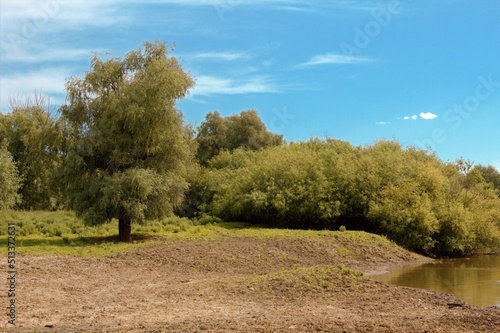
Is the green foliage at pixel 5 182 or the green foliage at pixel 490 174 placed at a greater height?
the green foliage at pixel 490 174

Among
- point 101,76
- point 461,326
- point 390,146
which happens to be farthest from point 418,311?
point 390,146

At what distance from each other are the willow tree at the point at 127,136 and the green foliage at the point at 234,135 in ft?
111

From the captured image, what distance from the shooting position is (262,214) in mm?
39250

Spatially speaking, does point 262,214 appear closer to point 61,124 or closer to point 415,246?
point 415,246

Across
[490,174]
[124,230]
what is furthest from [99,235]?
[490,174]

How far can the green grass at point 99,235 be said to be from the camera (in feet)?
79.2

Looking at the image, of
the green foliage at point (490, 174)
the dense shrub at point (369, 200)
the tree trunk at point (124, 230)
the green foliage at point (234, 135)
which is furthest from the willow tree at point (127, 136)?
the green foliage at point (490, 174)

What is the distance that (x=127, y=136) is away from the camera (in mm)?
27547

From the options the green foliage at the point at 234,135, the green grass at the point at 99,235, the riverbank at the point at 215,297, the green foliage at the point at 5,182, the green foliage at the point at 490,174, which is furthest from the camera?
the green foliage at the point at 490,174

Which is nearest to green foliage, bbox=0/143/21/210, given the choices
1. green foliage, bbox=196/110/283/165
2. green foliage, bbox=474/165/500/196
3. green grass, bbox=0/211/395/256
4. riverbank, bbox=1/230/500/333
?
green grass, bbox=0/211/395/256

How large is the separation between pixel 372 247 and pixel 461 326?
67.1 ft

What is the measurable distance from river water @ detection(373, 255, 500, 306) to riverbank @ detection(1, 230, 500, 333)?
1.51 metres

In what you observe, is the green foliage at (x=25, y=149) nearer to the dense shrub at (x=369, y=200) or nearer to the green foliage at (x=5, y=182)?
the green foliage at (x=5, y=182)

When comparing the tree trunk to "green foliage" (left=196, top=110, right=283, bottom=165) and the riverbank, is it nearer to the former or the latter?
the riverbank
